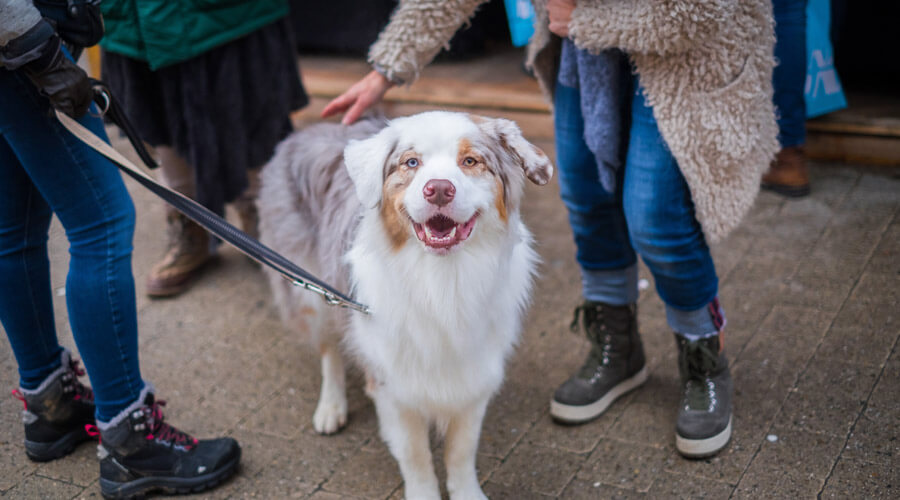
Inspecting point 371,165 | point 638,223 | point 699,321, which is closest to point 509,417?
point 699,321

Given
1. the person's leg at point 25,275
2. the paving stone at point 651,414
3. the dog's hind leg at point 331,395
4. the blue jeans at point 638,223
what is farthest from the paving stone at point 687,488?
the person's leg at point 25,275

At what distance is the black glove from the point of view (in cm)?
171

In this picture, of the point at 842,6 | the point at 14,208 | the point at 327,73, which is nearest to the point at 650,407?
the point at 14,208

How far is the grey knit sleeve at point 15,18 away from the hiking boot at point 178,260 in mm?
1822

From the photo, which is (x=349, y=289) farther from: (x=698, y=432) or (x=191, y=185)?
(x=191, y=185)

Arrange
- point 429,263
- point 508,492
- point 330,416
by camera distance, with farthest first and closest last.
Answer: point 330,416 < point 508,492 < point 429,263

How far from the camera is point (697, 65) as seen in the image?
1.97 metres

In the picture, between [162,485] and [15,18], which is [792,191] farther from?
[15,18]

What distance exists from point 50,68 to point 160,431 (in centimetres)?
106

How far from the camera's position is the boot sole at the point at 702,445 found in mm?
2275

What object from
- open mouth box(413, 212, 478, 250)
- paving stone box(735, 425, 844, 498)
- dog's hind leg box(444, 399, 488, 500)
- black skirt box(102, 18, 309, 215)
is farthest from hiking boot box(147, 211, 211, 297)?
paving stone box(735, 425, 844, 498)

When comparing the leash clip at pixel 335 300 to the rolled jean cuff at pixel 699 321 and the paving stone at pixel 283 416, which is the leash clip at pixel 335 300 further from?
the rolled jean cuff at pixel 699 321

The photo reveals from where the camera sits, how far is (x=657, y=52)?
196 cm

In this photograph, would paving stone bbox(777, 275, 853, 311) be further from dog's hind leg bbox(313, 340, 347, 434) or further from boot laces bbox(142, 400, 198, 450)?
boot laces bbox(142, 400, 198, 450)
